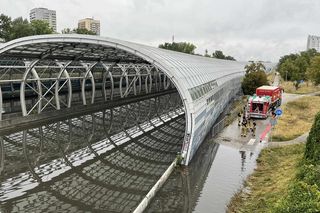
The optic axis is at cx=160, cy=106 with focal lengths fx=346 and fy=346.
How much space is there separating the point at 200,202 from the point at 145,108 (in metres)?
27.6

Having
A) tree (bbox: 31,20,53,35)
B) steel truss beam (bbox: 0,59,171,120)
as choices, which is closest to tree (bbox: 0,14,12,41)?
tree (bbox: 31,20,53,35)

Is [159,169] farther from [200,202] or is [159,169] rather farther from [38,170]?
[38,170]

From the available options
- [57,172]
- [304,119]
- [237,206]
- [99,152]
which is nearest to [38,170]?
[57,172]

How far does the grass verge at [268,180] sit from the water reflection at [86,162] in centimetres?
457

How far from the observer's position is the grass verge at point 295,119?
91.4 feet

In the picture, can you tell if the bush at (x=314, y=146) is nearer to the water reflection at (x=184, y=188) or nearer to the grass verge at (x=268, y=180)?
the grass verge at (x=268, y=180)

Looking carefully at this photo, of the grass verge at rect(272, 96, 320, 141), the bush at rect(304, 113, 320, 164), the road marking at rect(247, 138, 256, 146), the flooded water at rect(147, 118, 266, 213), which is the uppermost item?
the bush at rect(304, 113, 320, 164)

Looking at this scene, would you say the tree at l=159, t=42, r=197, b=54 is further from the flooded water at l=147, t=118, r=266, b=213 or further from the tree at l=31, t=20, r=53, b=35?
the flooded water at l=147, t=118, r=266, b=213

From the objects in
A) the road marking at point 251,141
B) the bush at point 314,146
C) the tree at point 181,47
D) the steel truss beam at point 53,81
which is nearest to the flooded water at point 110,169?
the road marking at point 251,141

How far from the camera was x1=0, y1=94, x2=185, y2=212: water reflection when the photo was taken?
1516 cm

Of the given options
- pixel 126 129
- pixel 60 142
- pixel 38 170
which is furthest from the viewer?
pixel 126 129

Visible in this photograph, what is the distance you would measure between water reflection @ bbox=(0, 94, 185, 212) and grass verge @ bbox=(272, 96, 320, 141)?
8.38 meters

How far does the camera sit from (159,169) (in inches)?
768

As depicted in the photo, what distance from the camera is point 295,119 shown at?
36188 mm
